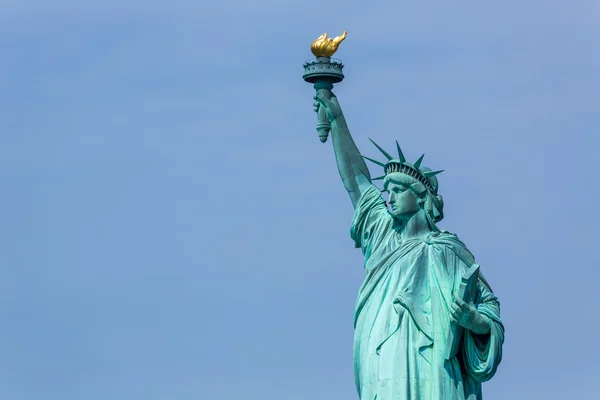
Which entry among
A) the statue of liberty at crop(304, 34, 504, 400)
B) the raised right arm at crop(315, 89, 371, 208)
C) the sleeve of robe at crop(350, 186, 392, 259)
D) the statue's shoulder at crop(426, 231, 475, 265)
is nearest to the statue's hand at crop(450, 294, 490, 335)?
the statue of liberty at crop(304, 34, 504, 400)

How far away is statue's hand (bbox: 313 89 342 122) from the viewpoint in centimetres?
3691

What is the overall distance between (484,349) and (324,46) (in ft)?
14.7

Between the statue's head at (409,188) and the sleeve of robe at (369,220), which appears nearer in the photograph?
the statue's head at (409,188)

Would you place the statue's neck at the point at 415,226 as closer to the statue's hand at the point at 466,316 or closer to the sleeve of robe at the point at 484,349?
the sleeve of robe at the point at 484,349

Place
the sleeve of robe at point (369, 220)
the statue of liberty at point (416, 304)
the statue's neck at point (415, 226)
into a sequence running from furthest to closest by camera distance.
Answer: the sleeve of robe at point (369, 220), the statue's neck at point (415, 226), the statue of liberty at point (416, 304)

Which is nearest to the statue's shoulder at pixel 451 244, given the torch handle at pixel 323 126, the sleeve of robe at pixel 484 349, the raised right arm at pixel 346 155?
the sleeve of robe at pixel 484 349

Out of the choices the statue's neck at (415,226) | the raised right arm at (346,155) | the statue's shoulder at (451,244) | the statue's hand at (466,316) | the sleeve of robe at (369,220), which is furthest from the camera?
the raised right arm at (346,155)

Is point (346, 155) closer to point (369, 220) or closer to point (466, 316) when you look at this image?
point (369, 220)

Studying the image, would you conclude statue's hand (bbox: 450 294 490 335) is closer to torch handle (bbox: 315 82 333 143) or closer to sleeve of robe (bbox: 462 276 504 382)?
sleeve of robe (bbox: 462 276 504 382)

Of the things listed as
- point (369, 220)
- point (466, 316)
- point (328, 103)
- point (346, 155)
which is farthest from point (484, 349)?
point (328, 103)

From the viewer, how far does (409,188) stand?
35.9m

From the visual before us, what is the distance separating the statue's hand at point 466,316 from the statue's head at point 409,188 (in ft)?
5.30

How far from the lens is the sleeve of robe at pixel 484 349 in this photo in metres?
35.0

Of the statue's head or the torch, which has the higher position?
the torch
